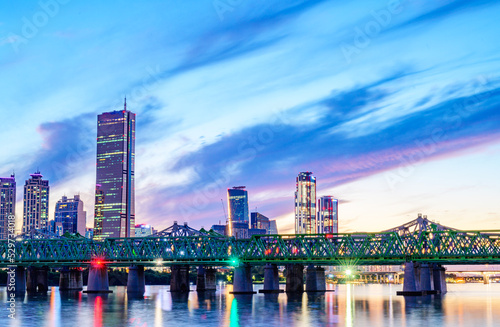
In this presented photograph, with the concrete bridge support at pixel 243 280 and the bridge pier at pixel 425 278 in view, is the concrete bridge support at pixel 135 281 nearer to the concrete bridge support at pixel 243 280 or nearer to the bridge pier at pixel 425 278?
the concrete bridge support at pixel 243 280

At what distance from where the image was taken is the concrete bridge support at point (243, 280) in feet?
568

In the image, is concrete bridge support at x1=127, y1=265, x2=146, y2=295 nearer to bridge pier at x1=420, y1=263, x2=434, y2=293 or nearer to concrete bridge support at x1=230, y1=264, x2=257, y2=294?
concrete bridge support at x1=230, y1=264, x2=257, y2=294

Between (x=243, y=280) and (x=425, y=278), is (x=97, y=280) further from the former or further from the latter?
(x=425, y=278)

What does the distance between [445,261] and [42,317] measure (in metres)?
106

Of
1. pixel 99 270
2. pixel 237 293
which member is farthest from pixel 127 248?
pixel 237 293

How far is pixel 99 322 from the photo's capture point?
251 feet

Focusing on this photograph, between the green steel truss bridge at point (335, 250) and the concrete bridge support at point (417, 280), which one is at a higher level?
the green steel truss bridge at point (335, 250)

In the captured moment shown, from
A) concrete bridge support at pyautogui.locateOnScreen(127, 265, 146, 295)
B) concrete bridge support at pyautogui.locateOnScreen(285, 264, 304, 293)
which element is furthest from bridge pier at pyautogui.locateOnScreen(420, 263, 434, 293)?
concrete bridge support at pyautogui.locateOnScreen(127, 265, 146, 295)

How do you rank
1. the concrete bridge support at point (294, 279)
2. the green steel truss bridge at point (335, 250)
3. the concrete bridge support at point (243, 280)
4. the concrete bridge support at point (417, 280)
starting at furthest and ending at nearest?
1. the concrete bridge support at point (294, 279)
2. the concrete bridge support at point (243, 280)
3. the green steel truss bridge at point (335, 250)
4. the concrete bridge support at point (417, 280)

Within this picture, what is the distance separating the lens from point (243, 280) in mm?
176875

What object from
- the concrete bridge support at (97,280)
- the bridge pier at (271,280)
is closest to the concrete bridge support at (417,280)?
the bridge pier at (271,280)

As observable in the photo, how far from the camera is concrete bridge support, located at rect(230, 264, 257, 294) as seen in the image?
17300 centimetres

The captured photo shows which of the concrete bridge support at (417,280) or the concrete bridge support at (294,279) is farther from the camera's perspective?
the concrete bridge support at (294,279)

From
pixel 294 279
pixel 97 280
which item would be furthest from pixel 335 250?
pixel 97 280
